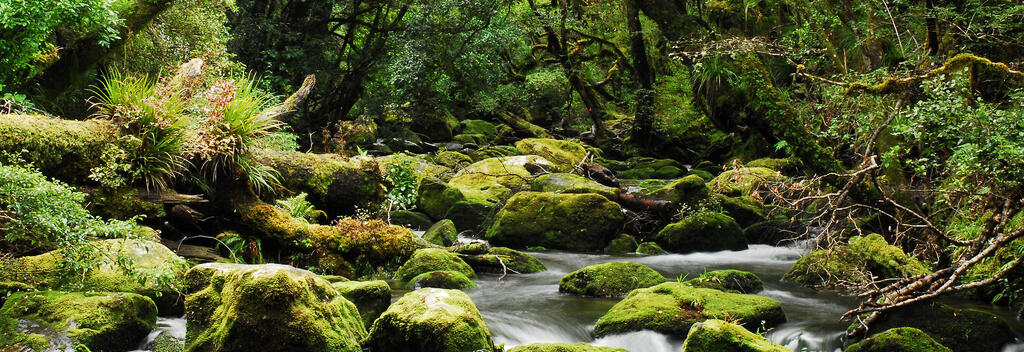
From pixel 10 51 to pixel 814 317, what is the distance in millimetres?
9730

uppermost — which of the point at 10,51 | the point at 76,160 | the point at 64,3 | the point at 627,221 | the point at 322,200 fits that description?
the point at 64,3

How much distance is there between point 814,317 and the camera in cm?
730

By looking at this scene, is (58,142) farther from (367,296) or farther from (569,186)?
(569,186)

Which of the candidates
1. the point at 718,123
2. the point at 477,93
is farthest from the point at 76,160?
the point at 477,93

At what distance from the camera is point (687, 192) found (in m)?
12.9

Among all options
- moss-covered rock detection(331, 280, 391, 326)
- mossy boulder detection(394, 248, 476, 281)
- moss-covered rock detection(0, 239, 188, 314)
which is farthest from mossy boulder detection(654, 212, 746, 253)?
moss-covered rock detection(0, 239, 188, 314)

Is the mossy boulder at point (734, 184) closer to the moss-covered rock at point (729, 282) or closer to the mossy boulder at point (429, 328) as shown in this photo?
the moss-covered rock at point (729, 282)

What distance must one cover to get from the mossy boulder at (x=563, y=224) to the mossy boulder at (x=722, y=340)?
7.05 metres

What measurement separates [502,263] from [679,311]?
363 centimetres

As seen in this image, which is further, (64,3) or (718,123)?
(718,123)

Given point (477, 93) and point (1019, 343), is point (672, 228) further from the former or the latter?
point (477, 93)

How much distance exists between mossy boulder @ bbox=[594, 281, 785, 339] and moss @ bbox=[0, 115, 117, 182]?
5361 millimetres

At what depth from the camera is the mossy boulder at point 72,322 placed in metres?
4.41

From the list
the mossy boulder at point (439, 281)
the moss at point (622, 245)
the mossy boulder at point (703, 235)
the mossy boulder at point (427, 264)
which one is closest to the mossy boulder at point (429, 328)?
the mossy boulder at point (439, 281)
